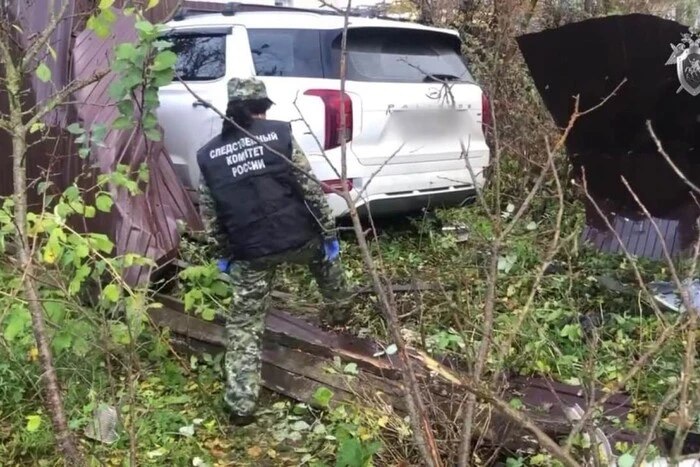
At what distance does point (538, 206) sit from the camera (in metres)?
5.95

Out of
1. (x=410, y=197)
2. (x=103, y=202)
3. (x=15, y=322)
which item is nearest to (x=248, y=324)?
(x=103, y=202)

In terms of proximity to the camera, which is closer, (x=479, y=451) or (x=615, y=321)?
→ (x=479, y=451)

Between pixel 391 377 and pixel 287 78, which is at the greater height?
pixel 287 78

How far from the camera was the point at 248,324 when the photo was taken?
12.6ft

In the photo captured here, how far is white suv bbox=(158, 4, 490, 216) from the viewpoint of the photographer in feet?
16.3

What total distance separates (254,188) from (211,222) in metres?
0.33

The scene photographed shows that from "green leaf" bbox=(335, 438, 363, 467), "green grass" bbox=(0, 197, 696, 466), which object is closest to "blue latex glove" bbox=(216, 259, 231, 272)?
"green grass" bbox=(0, 197, 696, 466)

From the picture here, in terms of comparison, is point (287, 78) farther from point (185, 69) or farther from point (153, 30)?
point (153, 30)

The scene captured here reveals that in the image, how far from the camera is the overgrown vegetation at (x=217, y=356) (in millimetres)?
2820

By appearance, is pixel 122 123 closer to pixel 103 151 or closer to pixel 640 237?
pixel 103 151

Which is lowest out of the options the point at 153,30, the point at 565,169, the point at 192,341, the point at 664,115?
the point at 192,341

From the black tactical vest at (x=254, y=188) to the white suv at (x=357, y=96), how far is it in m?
0.97

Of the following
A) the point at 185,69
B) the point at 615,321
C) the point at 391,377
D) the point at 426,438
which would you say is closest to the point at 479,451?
the point at 391,377

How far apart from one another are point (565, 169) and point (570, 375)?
2474 mm
